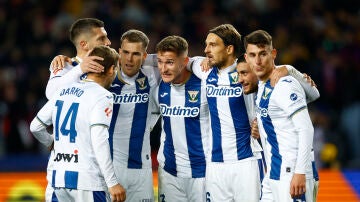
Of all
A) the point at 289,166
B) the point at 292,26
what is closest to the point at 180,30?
the point at 292,26

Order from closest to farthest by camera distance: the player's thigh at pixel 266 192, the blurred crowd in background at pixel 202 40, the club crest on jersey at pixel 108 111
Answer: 1. the club crest on jersey at pixel 108 111
2. the player's thigh at pixel 266 192
3. the blurred crowd in background at pixel 202 40

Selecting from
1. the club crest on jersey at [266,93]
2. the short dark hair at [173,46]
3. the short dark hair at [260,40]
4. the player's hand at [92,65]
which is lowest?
the club crest on jersey at [266,93]

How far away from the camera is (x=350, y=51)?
1591cm

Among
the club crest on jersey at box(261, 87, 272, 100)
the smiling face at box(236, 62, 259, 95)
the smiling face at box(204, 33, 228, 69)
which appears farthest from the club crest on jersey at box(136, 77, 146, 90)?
the club crest on jersey at box(261, 87, 272, 100)

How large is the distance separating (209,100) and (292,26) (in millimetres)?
8117

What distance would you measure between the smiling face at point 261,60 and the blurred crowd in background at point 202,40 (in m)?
6.41

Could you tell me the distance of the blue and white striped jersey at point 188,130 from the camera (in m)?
8.98

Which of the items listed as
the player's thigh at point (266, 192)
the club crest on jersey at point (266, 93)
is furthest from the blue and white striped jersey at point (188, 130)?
the club crest on jersey at point (266, 93)

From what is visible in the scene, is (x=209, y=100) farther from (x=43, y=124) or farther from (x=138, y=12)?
(x=138, y=12)

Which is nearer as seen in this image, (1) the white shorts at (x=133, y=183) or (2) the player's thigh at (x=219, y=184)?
(2) the player's thigh at (x=219, y=184)

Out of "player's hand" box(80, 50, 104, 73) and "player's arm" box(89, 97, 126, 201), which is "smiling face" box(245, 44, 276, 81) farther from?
"player's arm" box(89, 97, 126, 201)

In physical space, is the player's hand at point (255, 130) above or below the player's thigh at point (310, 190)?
above

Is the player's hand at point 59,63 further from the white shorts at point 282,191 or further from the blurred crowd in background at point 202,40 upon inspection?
the blurred crowd in background at point 202,40

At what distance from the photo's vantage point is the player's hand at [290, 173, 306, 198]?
7.84m
